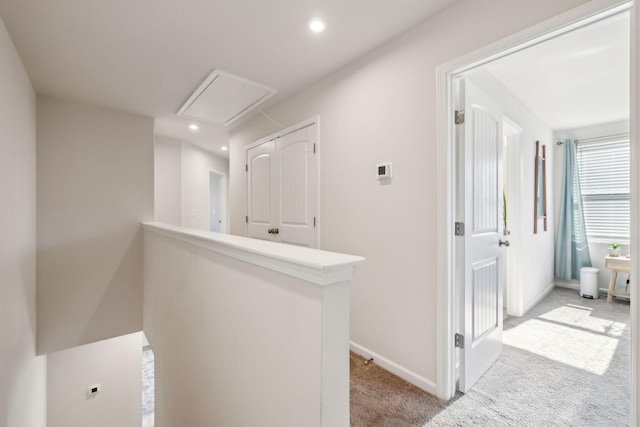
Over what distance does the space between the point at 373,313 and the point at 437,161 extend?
1.18m

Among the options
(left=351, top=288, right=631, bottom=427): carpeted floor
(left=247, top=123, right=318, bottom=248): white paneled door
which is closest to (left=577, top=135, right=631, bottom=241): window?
(left=351, top=288, right=631, bottom=427): carpeted floor

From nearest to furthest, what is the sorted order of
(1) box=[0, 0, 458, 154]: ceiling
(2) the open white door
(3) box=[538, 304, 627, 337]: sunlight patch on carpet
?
(1) box=[0, 0, 458, 154]: ceiling
(2) the open white door
(3) box=[538, 304, 627, 337]: sunlight patch on carpet

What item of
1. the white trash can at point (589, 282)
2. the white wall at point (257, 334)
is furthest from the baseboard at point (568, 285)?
the white wall at point (257, 334)

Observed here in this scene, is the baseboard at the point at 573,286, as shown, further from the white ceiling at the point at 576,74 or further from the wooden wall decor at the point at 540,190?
the white ceiling at the point at 576,74

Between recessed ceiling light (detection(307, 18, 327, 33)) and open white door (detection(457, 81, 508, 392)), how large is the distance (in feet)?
A: 3.11

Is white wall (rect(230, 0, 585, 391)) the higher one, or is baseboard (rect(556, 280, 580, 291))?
white wall (rect(230, 0, 585, 391))

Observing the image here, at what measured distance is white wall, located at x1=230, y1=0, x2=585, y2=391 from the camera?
63.4 inches

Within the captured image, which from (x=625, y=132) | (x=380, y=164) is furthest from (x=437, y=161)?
(x=625, y=132)

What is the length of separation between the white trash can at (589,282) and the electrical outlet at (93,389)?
645 cm

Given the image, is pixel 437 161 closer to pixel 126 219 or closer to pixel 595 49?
pixel 595 49

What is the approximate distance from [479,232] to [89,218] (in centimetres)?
387

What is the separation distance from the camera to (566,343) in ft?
7.88

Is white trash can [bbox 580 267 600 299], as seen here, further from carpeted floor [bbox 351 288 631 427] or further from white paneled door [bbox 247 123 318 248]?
white paneled door [bbox 247 123 318 248]

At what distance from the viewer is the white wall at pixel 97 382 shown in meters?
3.40
